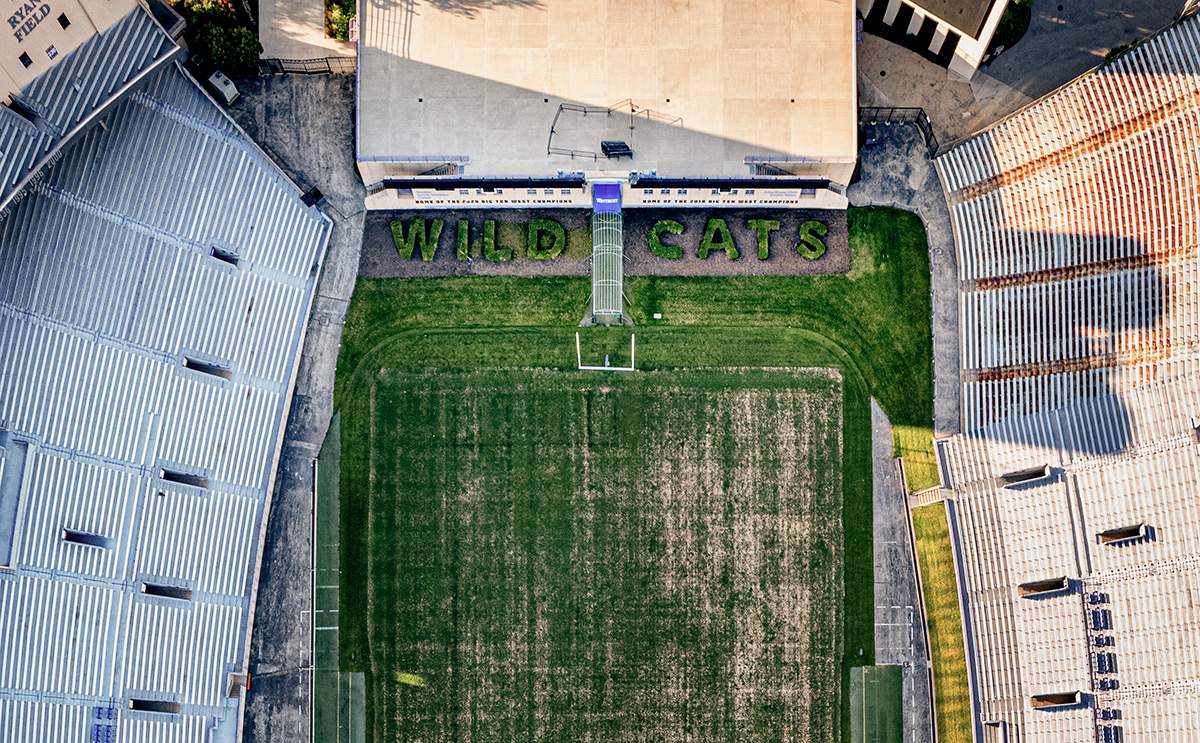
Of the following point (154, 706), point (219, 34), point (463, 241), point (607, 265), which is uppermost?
point (219, 34)

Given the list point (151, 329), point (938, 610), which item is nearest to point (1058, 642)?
point (938, 610)

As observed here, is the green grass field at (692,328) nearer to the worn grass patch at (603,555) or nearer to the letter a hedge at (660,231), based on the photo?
the worn grass patch at (603,555)

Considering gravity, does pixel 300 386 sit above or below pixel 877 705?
above

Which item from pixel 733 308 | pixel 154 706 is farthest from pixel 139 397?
pixel 733 308

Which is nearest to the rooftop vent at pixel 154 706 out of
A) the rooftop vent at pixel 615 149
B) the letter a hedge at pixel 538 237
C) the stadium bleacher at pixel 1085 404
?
the letter a hedge at pixel 538 237

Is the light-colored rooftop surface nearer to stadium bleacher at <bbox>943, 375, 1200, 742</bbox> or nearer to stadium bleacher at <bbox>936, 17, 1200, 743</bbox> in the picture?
stadium bleacher at <bbox>936, 17, 1200, 743</bbox>

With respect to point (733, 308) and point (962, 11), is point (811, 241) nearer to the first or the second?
point (733, 308)
